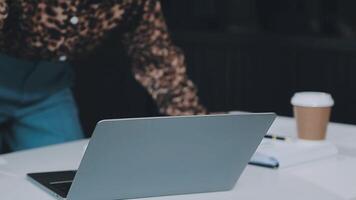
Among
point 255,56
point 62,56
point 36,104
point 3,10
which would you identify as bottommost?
point 255,56

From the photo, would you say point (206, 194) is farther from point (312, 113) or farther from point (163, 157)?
point (312, 113)

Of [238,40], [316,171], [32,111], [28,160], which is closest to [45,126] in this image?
[32,111]

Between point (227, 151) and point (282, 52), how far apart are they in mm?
2383

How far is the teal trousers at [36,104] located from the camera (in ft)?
6.28

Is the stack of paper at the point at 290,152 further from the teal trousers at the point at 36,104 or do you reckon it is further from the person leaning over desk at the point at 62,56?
the teal trousers at the point at 36,104

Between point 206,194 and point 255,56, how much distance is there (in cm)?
242

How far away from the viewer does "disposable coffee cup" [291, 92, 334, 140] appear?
1.49 metres

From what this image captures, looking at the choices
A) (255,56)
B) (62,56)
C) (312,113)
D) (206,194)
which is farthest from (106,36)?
(255,56)

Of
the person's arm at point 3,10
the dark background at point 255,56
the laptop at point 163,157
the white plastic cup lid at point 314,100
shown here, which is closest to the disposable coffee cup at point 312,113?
the white plastic cup lid at point 314,100

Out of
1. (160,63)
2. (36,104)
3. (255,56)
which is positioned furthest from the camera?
(255,56)

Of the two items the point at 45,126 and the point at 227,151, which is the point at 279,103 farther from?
the point at 227,151

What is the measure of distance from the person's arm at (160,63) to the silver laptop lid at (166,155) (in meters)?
0.64

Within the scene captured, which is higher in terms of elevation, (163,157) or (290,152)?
(163,157)

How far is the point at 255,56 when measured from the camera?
3576 millimetres
